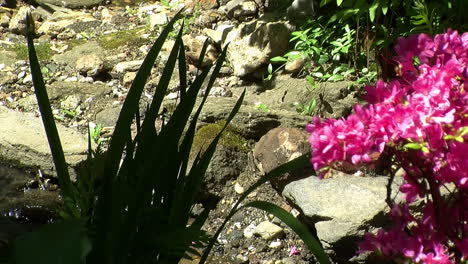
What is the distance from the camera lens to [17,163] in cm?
383

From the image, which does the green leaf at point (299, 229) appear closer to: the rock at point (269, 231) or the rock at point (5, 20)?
the rock at point (269, 231)

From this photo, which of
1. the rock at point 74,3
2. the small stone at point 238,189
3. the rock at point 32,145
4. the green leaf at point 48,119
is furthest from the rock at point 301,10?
the green leaf at point 48,119

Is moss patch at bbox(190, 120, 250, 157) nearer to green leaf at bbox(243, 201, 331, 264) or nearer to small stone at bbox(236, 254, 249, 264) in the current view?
small stone at bbox(236, 254, 249, 264)

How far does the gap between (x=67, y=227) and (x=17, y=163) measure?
7.27ft

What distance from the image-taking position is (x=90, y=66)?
4.96 m

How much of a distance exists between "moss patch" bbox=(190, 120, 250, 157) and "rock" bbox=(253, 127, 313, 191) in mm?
103

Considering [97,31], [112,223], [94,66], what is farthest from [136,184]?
[97,31]

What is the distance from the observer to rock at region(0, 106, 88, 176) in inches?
148

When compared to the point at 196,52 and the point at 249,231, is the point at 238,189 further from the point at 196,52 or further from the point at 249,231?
the point at 196,52

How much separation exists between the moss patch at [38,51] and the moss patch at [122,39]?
Answer: 1.22 feet

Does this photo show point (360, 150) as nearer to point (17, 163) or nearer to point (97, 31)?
point (17, 163)

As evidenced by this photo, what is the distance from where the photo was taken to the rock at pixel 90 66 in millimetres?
4934

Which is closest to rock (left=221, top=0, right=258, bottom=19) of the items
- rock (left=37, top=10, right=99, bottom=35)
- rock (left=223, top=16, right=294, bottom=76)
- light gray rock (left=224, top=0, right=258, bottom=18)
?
light gray rock (left=224, top=0, right=258, bottom=18)

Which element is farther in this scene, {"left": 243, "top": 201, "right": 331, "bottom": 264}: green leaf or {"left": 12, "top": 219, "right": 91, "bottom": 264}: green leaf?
{"left": 243, "top": 201, "right": 331, "bottom": 264}: green leaf
